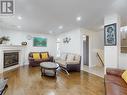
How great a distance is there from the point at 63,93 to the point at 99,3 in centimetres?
264

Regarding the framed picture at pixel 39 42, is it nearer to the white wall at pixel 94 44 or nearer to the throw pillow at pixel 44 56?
the throw pillow at pixel 44 56

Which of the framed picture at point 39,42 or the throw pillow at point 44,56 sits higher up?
the framed picture at point 39,42

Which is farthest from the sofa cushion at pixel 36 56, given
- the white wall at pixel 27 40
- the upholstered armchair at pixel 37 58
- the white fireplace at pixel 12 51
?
Result: the white fireplace at pixel 12 51

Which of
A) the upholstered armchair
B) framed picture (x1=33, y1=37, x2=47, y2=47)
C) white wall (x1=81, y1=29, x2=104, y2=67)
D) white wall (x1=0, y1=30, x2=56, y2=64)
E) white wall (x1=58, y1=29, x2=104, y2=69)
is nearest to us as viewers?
white wall (x1=58, y1=29, x2=104, y2=69)

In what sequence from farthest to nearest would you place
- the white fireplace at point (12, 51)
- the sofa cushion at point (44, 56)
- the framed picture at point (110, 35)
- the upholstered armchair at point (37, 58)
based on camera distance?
the sofa cushion at point (44, 56) → the upholstered armchair at point (37, 58) → the white fireplace at point (12, 51) → the framed picture at point (110, 35)

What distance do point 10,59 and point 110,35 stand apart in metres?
5.43

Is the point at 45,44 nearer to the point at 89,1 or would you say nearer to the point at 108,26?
the point at 108,26

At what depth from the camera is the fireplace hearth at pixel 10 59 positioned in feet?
19.9

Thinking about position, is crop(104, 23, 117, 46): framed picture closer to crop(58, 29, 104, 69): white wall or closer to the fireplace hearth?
crop(58, 29, 104, 69): white wall

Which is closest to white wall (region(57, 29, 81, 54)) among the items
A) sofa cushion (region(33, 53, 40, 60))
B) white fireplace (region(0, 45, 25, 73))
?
sofa cushion (region(33, 53, 40, 60))

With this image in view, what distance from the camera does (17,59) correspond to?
23.8 ft

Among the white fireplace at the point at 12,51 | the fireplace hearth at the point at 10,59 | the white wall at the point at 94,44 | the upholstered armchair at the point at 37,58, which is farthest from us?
the upholstered armchair at the point at 37,58

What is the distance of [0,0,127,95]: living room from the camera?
310 cm

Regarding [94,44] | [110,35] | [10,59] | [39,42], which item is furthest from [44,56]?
[110,35]
